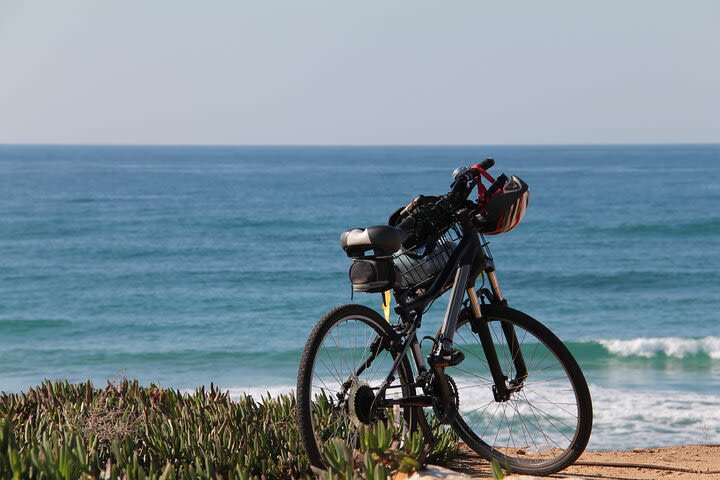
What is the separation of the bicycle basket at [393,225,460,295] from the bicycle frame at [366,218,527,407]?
0.06 metres

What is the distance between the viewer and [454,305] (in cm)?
512

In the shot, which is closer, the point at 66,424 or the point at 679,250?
the point at 66,424

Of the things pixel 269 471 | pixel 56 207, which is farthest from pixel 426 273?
pixel 56 207

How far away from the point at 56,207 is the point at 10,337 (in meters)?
42.1

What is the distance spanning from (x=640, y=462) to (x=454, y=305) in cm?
186

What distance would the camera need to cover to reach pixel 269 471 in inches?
197

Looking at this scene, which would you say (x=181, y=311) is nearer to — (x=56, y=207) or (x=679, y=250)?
(x=679, y=250)

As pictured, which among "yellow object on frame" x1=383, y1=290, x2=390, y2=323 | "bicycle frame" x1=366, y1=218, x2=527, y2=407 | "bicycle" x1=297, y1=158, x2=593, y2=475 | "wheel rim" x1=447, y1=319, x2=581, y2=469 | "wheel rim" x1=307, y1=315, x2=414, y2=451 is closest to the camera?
"wheel rim" x1=307, y1=315, x2=414, y2=451

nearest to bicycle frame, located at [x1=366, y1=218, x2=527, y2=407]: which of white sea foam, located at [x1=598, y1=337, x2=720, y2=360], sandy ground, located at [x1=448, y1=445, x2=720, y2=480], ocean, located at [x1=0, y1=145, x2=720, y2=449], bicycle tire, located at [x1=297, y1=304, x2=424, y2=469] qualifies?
bicycle tire, located at [x1=297, y1=304, x2=424, y2=469]

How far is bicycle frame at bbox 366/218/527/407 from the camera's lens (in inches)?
200

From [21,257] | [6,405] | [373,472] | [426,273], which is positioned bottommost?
[21,257]

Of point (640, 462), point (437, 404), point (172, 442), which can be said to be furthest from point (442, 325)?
point (640, 462)

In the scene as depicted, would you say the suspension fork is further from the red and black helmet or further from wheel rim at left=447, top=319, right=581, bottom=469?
the red and black helmet

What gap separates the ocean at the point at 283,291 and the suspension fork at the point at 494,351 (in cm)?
359
